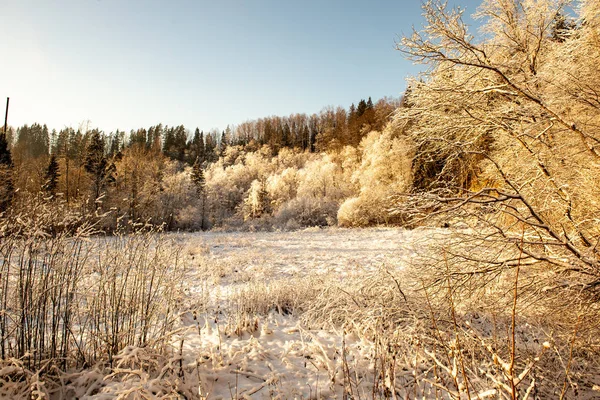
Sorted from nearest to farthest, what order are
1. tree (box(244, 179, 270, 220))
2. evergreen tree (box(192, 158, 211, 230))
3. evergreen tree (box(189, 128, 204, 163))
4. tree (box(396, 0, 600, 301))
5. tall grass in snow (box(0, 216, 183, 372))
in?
tall grass in snow (box(0, 216, 183, 372)) < tree (box(396, 0, 600, 301)) < evergreen tree (box(192, 158, 211, 230)) < tree (box(244, 179, 270, 220)) < evergreen tree (box(189, 128, 204, 163))

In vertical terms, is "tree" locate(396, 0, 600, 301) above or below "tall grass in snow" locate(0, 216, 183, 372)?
above

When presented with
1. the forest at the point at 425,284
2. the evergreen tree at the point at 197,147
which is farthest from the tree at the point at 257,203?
the forest at the point at 425,284

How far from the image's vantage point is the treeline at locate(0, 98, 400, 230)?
36.6ft

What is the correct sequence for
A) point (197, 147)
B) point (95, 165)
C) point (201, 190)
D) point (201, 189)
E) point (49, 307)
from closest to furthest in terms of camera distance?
point (49, 307) < point (95, 165) < point (201, 190) < point (201, 189) < point (197, 147)

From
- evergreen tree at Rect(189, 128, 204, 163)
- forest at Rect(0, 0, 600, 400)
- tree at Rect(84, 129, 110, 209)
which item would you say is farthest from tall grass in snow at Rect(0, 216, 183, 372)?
evergreen tree at Rect(189, 128, 204, 163)

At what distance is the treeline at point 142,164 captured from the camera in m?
11.2

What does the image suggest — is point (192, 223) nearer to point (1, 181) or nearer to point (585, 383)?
point (1, 181)

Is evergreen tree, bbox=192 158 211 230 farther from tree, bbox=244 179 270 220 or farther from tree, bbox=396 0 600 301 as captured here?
tree, bbox=396 0 600 301

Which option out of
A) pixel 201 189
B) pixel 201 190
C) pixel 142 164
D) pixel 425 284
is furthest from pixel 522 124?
pixel 201 189

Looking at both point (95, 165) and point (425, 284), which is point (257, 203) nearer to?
point (95, 165)

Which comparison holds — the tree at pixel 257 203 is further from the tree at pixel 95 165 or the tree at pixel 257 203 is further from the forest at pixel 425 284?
the forest at pixel 425 284

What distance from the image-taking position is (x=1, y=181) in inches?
604

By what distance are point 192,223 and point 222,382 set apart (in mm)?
30122

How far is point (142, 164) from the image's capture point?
96.6 feet
